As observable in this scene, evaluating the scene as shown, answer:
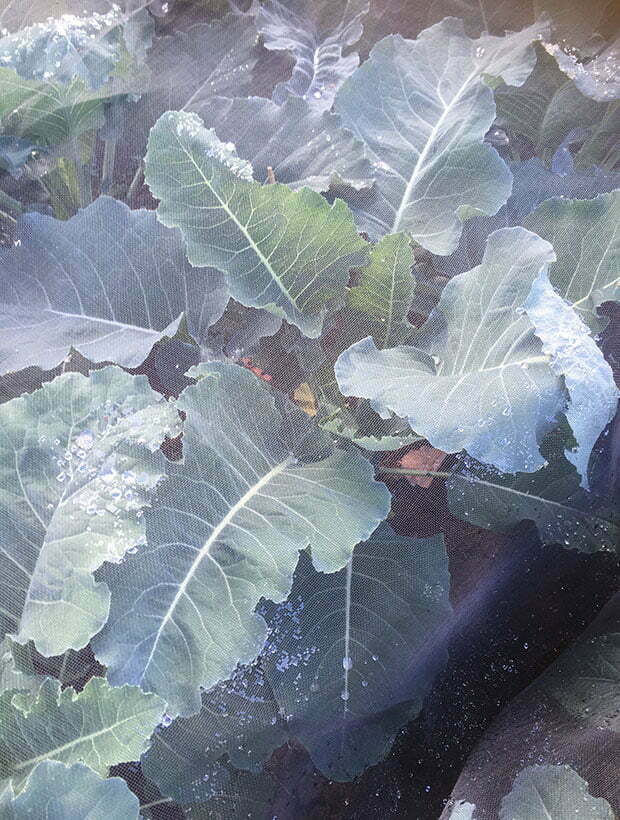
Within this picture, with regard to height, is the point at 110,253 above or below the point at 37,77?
below

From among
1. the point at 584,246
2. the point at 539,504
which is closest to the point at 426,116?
the point at 584,246

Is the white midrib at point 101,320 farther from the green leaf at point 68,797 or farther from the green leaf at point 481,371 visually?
the green leaf at point 68,797

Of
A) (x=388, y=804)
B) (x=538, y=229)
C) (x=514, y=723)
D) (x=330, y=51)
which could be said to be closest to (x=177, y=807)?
(x=388, y=804)

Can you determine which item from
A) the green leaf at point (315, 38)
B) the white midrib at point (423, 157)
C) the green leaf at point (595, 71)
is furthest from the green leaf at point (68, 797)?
the green leaf at point (595, 71)

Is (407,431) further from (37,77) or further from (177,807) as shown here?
(37,77)

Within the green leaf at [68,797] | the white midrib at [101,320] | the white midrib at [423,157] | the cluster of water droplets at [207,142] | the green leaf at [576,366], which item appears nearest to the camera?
the green leaf at [68,797]
